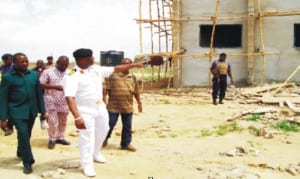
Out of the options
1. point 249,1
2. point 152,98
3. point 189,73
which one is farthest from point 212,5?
point 152,98

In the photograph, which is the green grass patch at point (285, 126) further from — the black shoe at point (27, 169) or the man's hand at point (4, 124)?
the man's hand at point (4, 124)

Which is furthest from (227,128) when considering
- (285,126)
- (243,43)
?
(243,43)

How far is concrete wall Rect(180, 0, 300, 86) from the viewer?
17859mm

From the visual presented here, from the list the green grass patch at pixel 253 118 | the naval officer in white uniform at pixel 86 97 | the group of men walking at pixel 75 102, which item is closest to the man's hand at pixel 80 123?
the group of men walking at pixel 75 102

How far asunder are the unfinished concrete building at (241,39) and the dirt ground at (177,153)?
20.0 ft

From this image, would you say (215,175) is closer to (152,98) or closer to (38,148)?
(38,148)

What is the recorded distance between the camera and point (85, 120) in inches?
249

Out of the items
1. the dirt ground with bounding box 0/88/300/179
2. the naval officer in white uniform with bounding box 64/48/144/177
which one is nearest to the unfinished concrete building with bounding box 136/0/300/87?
the dirt ground with bounding box 0/88/300/179

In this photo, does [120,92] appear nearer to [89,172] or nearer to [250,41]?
[89,172]

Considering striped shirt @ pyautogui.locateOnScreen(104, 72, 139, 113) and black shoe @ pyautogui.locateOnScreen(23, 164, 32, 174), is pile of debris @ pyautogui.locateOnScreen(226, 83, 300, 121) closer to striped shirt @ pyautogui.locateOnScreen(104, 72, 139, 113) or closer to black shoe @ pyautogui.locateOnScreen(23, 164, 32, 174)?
striped shirt @ pyautogui.locateOnScreen(104, 72, 139, 113)

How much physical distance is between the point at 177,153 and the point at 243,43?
11.0 m

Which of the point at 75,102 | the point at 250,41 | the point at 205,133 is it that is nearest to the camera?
the point at 75,102

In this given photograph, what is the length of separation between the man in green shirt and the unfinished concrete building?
36.2ft

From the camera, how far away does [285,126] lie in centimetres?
1038
